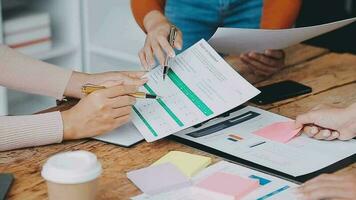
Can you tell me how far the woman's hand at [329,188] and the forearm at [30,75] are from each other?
71cm

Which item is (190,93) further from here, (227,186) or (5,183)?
(5,183)

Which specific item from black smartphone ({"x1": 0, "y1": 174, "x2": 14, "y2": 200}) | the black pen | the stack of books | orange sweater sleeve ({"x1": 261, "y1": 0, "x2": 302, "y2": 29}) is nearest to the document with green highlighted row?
the black pen

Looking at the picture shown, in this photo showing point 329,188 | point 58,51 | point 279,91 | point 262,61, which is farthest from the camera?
point 58,51

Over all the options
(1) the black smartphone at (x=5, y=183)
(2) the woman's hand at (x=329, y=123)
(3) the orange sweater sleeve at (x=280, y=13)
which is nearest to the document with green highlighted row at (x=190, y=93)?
(2) the woman's hand at (x=329, y=123)

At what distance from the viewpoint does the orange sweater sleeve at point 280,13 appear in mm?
2049

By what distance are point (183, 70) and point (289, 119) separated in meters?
0.27

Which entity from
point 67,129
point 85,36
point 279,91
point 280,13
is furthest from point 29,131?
point 85,36

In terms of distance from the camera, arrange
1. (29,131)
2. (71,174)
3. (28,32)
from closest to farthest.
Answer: (71,174) < (29,131) < (28,32)

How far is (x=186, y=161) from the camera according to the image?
134cm

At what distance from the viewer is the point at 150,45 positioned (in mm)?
1718

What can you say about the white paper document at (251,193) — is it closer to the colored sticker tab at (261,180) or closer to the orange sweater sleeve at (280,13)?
the colored sticker tab at (261,180)

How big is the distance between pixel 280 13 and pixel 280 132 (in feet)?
2.15

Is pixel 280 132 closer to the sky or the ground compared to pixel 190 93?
closer to the ground

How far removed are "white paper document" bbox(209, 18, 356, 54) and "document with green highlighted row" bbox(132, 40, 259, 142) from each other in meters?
0.06
